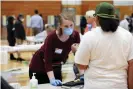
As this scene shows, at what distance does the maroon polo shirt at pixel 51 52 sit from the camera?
244cm

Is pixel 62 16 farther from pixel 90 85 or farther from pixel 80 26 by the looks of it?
pixel 80 26

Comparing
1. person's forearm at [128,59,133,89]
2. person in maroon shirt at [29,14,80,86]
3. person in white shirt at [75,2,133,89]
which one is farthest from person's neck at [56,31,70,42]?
person's forearm at [128,59,133,89]

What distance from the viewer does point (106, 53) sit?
1887 mm

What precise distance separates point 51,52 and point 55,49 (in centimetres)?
5

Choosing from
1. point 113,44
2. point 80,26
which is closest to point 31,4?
point 80,26

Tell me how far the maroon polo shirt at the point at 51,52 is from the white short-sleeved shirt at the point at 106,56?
0.54m

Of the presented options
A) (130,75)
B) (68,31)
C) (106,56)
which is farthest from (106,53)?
(68,31)

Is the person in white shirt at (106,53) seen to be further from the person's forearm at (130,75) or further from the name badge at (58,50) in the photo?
the name badge at (58,50)

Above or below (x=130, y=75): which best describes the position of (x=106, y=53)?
above

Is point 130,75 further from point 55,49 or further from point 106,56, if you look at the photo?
point 55,49

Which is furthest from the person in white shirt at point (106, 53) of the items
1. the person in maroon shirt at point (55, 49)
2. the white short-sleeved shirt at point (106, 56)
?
the person in maroon shirt at point (55, 49)

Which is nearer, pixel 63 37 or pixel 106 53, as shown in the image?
pixel 106 53

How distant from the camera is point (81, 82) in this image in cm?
250

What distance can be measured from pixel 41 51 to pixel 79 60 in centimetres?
80
